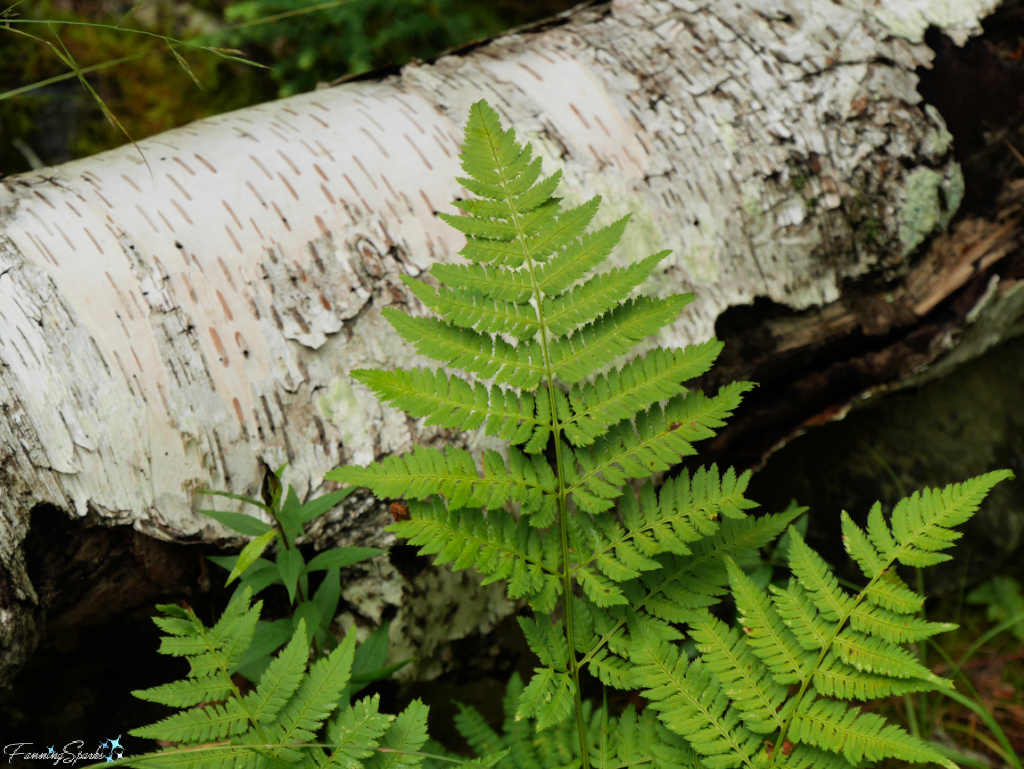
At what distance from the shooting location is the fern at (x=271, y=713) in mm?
1153

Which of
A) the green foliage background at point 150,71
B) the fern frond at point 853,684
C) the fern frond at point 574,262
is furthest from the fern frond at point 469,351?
the green foliage background at point 150,71

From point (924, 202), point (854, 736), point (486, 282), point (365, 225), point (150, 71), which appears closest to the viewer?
point (854, 736)

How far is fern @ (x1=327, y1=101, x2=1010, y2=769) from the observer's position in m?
1.15

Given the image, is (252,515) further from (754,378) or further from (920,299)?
(920,299)

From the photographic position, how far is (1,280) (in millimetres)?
1328

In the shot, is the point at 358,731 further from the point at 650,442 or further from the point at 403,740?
the point at 650,442

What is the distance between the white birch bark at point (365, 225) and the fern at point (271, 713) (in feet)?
0.84

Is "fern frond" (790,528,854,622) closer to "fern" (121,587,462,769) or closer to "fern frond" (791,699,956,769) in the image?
"fern frond" (791,699,956,769)

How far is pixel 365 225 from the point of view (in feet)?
4.97

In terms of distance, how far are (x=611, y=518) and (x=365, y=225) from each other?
0.81 meters

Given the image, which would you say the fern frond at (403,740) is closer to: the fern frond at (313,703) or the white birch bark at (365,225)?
the fern frond at (313,703)

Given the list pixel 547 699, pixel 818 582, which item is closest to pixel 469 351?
pixel 547 699

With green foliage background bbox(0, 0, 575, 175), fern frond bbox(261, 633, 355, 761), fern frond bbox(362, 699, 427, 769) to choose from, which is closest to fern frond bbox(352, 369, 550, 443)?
fern frond bbox(261, 633, 355, 761)

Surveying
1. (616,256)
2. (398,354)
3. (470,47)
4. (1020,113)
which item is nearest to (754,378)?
(616,256)
